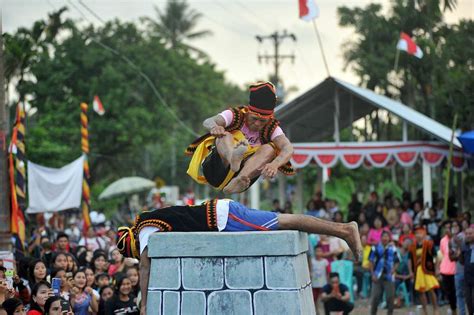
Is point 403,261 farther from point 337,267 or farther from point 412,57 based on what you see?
point 412,57

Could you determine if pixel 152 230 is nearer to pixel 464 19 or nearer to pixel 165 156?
pixel 464 19

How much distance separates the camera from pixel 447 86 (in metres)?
31.1

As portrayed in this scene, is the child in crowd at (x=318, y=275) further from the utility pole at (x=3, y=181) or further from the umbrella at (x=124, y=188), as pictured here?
the umbrella at (x=124, y=188)

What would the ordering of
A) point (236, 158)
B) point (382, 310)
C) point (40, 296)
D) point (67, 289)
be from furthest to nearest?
1. point (382, 310)
2. point (67, 289)
3. point (40, 296)
4. point (236, 158)

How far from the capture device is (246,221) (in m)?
7.45

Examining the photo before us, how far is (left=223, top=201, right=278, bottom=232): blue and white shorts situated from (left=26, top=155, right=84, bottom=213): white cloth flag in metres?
12.3

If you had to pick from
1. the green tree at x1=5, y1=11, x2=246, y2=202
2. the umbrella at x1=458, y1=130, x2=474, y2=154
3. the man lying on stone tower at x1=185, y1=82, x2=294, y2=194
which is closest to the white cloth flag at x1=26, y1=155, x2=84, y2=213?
the umbrella at x1=458, y1=130, x2=474, y2=154

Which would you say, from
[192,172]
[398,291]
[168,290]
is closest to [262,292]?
[168,290]

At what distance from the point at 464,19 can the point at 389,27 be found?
8.56ft

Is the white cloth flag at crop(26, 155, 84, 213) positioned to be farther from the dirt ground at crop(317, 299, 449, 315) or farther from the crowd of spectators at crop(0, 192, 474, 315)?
the dirt ground at crop(317, 299, 449, 315)

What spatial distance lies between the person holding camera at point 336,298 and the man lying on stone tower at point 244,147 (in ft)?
22.3

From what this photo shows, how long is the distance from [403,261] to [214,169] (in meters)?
11.0

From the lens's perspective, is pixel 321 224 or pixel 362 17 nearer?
pixel 321 224

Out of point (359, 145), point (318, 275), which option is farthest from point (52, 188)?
point (359, 145)
